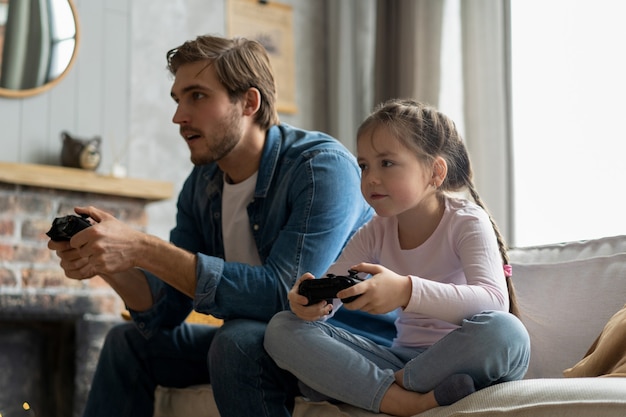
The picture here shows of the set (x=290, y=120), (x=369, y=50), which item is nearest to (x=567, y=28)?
(x=369, y=50)

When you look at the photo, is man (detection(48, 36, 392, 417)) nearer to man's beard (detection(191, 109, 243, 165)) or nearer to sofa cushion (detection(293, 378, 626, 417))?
man's beard (detection(191, 109, 243, 165))

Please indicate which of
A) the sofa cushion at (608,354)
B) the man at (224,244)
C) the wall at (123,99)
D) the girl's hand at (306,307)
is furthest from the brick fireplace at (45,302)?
the sofa cushion at (608,354)

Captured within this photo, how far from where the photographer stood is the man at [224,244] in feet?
5.33

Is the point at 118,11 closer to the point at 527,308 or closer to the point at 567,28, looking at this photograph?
the point at 567,28

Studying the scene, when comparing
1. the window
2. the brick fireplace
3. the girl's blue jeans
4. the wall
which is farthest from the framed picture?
the girl's blue jeans

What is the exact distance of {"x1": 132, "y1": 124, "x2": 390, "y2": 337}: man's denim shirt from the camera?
1.68 m

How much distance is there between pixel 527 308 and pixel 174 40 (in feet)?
8.00

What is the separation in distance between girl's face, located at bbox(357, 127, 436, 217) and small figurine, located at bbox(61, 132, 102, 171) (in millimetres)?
1898

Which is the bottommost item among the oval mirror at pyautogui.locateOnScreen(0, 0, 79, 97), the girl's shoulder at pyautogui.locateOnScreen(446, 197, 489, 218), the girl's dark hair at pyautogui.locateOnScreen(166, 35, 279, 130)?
the girl's shoulder at pyautogui.locateOnScreen(446, 197, 489, 218)

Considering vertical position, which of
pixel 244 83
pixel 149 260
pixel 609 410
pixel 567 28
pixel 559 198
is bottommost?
pixel 609 410

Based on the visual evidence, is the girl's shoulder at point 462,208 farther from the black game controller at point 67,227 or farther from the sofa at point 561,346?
the black game controller at point 67,227

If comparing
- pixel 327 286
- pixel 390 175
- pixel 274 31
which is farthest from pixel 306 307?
pixel 274 31

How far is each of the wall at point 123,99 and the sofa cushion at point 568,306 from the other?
7.00 feet

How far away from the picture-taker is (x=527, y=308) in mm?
1779
